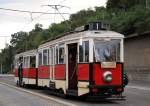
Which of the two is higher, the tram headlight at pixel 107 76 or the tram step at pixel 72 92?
the tram headlight at pixel 107 76

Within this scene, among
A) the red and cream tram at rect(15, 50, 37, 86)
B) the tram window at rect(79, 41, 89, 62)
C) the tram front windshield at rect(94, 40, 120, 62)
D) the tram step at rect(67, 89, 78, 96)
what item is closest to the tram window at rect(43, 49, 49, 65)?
the red and cream tram at rect(15, 50, 37, 86)

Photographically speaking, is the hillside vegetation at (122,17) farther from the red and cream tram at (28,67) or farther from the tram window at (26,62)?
the tram window at (26,62)

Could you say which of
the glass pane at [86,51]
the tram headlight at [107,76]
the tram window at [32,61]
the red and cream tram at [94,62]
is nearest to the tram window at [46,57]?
the red and cream tram at [94,62]

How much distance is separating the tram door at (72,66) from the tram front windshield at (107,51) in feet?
6.38

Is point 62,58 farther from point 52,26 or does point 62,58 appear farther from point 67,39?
point 52,26

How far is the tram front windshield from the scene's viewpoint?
2034 centimetres

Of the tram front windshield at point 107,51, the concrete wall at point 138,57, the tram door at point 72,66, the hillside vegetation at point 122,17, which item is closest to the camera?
the tram front windshield at point 107,51

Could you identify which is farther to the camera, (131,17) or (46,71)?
(131,17)

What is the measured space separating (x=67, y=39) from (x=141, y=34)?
85.4 ft

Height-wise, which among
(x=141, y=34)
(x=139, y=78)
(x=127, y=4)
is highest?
(x=127, y=4)

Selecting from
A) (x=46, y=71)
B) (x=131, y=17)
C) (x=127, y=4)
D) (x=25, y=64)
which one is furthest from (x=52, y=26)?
(x=46, y=71)

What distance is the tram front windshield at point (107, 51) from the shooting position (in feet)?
66.7

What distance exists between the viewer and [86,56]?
20.7m

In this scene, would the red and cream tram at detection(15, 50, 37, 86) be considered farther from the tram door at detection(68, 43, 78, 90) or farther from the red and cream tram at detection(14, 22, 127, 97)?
the red and cream tram at detection(14, 22, 127, 97)
